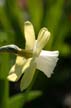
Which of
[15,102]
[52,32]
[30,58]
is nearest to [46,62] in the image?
[30,58]

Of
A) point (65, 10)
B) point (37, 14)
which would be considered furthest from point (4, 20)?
point (65, 10)

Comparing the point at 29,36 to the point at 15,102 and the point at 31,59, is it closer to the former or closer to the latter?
the point at 31,59

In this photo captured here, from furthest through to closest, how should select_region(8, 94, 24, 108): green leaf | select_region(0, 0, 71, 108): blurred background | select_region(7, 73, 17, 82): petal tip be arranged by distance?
select_region(0, 0, 71, 108): blurred background → select_region(8, 94, 24, 108): green leaf → select_region(7, 73, 17, 82): petal tip

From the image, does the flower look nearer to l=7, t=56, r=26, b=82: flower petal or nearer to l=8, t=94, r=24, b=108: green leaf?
l=7, t=56, r=26, b=82: flower petal

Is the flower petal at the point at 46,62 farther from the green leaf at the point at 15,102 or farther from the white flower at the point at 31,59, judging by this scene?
the green leaf at the point at 15,102

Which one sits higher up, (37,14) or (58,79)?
(37,14)

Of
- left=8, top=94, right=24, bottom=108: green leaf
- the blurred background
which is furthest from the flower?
the blurred background

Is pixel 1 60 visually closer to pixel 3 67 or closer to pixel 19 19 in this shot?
pixel 3 67
